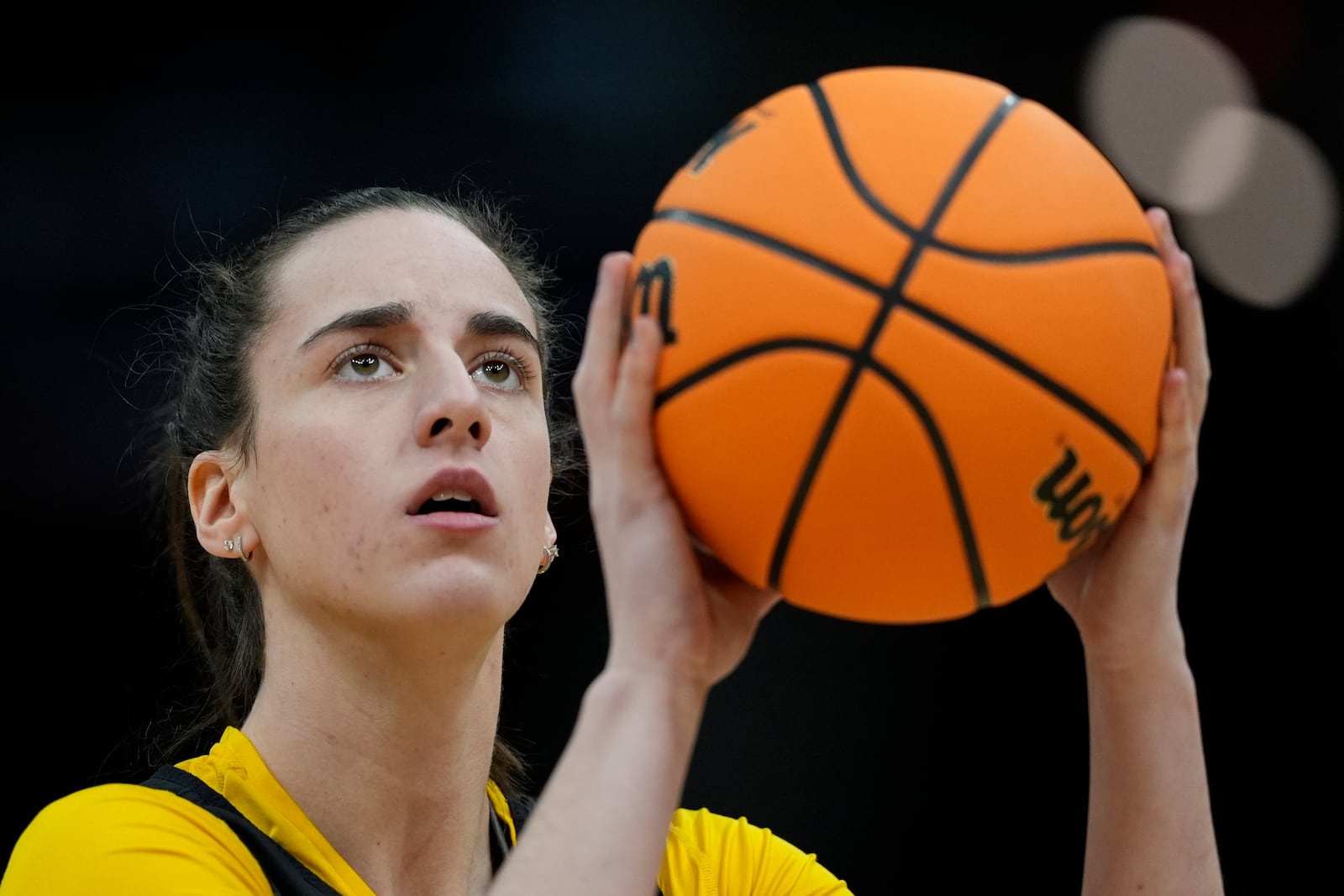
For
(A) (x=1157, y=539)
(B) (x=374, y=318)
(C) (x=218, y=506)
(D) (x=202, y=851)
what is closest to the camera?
(A) (x=1157, y=539)

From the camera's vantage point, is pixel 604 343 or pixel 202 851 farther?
pixel 202 851

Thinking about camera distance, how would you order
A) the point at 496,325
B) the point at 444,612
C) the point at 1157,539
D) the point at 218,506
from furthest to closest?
the point at 218,506, the point at 496,325, the point at 444,612, the point at 1157,539

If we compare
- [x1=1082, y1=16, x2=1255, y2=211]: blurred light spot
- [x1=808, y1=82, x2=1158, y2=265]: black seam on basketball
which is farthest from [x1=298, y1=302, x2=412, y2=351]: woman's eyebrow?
[x1=1082, y1=16, x2=1255, y2=211]: blurred light spot

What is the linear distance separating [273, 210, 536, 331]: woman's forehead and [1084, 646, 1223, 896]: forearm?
4.14ft

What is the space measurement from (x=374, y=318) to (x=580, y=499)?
2839 mm

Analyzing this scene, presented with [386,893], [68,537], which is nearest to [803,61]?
[68,537]

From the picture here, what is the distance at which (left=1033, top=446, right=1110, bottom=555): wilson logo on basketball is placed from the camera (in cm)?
169

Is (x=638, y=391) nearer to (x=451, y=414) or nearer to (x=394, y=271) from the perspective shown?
(x=451, y=414)

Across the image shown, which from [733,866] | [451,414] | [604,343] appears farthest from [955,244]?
[733,866]

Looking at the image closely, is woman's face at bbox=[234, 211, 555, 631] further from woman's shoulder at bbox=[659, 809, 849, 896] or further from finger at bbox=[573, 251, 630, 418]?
woman's shoulder at bbox=[659, 809, 849, 896]

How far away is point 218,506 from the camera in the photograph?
2.63 metres

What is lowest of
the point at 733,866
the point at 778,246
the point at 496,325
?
the point at 733,866

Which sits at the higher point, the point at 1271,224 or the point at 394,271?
the point at 394,271

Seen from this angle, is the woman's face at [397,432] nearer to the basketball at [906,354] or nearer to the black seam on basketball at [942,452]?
the basketball at [906,354]
